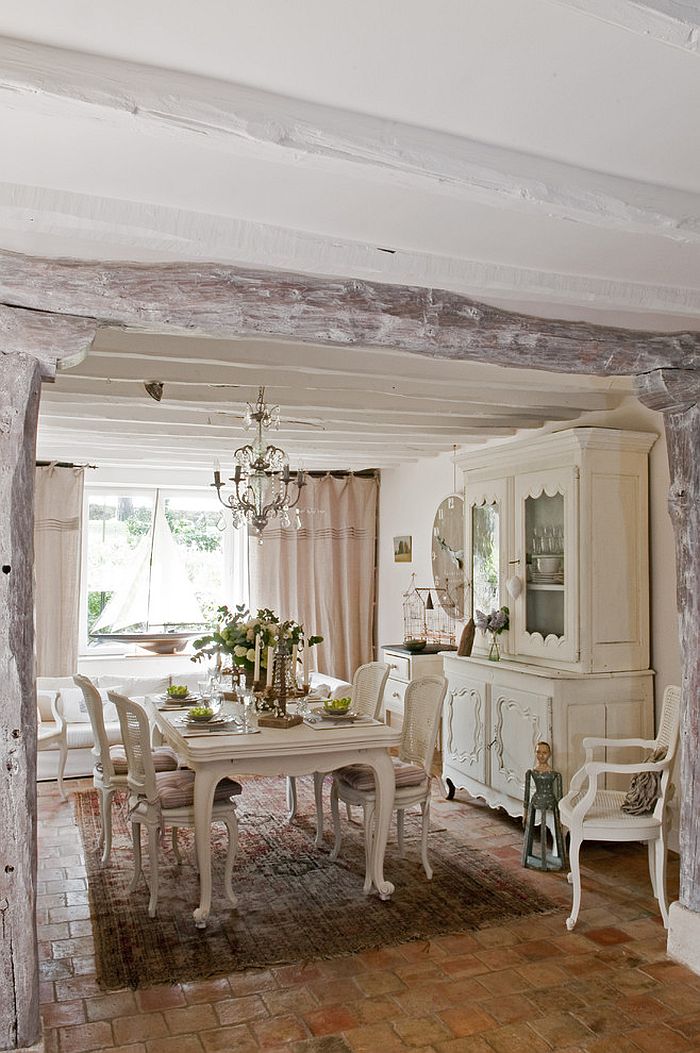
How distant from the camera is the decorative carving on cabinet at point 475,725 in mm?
5137

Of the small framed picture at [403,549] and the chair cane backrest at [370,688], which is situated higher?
the small framed picture at [403,549]

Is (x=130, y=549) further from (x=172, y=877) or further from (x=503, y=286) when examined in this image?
(x=503, y=286)

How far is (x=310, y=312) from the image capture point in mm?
2799

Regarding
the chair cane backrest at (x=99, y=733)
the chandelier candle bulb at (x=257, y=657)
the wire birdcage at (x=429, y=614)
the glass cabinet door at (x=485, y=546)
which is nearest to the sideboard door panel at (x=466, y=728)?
the glass cabinet door at (x=485, y=546)

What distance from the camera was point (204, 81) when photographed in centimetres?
172

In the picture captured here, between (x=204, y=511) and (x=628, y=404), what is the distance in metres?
4.52

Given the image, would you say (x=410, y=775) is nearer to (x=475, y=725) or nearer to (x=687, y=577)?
(x=475, y=725)

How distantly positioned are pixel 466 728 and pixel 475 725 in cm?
12

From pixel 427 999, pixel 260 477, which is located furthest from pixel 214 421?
pixel 427 999

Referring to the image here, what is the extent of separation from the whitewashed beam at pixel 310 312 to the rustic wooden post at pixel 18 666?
0.39 feet

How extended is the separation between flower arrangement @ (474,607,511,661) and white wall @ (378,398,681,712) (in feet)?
2.81

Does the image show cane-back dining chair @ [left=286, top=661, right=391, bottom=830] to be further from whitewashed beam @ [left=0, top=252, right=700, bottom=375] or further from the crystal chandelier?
whitewashed beam @ [left=0, top=252, right=700, bottom=375]

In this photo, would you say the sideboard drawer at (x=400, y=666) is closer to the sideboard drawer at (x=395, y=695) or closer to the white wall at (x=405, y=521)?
the sideboard drawer at (x=395, y=695)

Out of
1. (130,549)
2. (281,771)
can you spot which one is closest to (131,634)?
(130,549)
